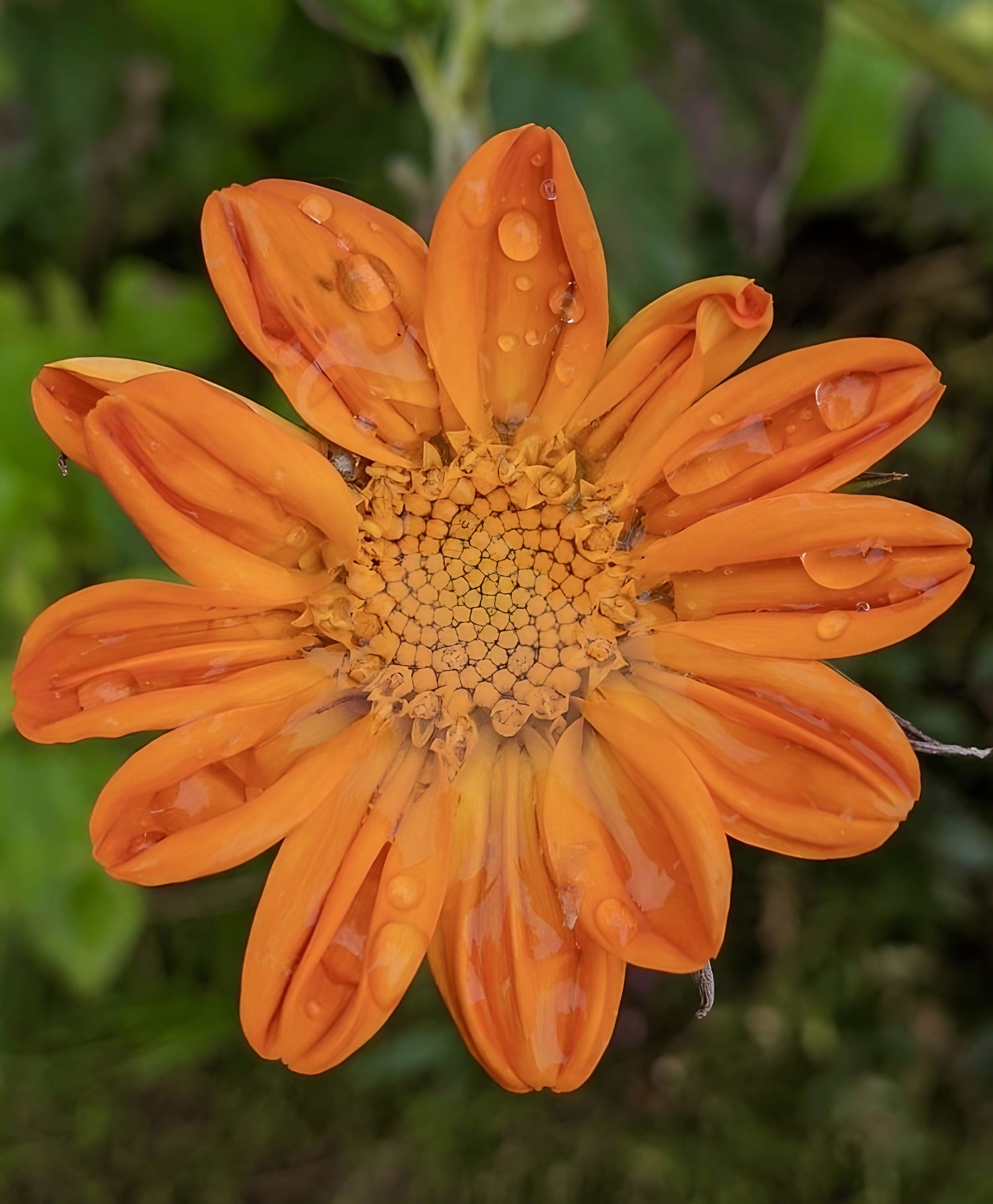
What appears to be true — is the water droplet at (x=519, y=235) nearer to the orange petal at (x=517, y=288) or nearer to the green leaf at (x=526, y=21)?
the orange petal at (x=517, y=288)

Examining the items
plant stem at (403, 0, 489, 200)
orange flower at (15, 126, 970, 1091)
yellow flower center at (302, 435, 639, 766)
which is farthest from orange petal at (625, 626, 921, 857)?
plant stem at (403, 0, 489, 200)

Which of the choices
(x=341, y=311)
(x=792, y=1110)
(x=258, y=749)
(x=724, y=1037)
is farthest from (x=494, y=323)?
(x=792, y=1110)

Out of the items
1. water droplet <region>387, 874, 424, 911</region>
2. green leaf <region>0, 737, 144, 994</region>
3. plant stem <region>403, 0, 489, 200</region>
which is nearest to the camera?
water droplet <region>387, 874, 424, 911</region>

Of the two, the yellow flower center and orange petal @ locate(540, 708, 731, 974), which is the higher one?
the yellow flower center

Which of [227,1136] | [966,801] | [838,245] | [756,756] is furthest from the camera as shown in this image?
[227,1136]

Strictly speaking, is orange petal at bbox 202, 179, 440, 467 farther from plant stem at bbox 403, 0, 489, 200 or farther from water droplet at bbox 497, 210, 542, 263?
plant stem at bbox 403, 0, 489, 200

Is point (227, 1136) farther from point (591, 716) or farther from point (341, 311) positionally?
point (341, 311)

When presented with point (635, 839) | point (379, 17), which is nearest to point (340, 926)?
point (635, 839)
